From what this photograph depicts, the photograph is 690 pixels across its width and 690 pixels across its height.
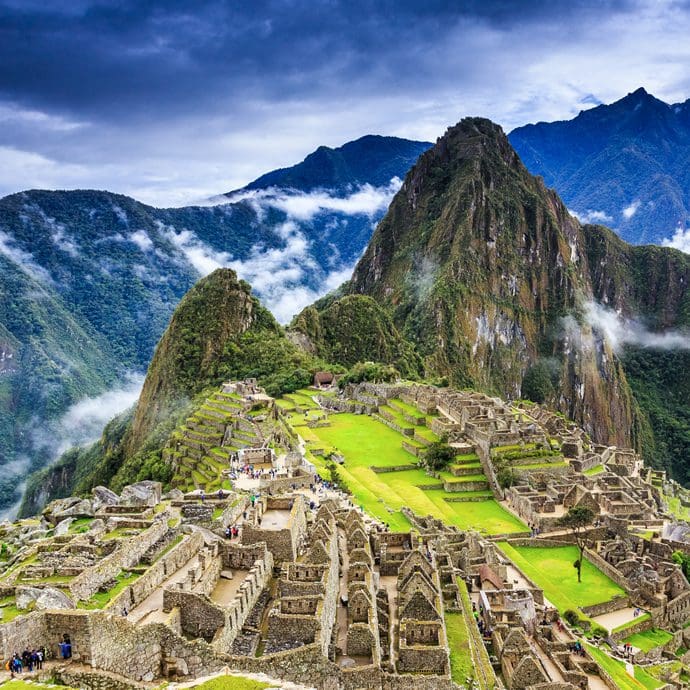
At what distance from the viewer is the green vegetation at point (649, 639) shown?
31.2 meters

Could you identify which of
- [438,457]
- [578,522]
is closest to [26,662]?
[578,522]

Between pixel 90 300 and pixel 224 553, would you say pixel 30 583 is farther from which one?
pixel 90 300

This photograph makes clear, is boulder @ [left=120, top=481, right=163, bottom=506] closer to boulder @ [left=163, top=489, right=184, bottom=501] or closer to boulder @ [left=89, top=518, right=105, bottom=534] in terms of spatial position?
boulder @ [left=163, top=489, right=184, bottom=501]

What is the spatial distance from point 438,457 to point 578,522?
13.7m

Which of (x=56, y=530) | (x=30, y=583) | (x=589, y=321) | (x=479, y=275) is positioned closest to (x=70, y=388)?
(x=479, y=275)

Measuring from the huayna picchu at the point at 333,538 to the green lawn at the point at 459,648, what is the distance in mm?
69

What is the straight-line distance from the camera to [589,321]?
184125mm

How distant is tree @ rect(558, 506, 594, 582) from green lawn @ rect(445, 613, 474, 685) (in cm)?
2056

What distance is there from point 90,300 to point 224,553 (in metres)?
144

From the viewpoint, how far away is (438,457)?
53781 mm

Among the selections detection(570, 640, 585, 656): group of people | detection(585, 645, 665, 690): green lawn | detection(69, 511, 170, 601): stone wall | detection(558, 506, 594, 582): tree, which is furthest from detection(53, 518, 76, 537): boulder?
detection(558, 506, 594, 582): tree

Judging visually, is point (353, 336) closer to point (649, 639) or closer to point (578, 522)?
point (578, 522)

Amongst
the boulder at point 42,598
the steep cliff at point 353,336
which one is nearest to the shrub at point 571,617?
the boulder at point 42,598

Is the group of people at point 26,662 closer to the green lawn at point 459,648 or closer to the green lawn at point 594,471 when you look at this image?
the green lawn at point 459,648
